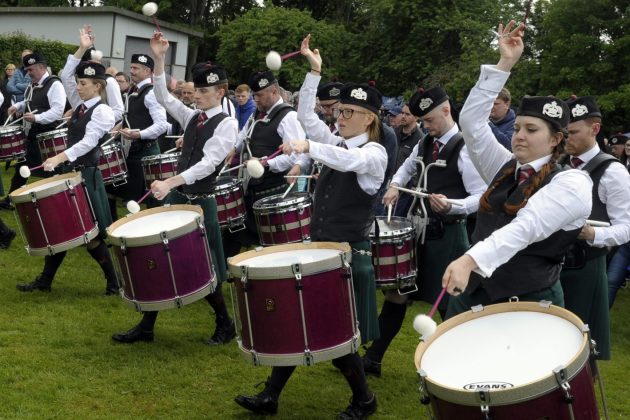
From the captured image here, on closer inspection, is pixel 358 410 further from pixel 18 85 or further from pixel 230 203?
pixel 18 85

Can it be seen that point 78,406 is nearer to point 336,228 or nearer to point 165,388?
point 165,388

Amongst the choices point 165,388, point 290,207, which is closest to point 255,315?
point 165,388

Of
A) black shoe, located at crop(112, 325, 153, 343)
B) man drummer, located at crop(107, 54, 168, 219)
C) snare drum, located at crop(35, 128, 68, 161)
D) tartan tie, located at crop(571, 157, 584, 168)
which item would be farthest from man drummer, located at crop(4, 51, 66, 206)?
tartan tie, located at crop(571, 157, 584, 168)

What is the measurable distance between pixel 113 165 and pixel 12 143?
2.06 meters

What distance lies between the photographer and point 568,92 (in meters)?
19.0

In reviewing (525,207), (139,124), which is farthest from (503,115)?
(139,124)

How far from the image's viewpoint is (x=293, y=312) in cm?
423

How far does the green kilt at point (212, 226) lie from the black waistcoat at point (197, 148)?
0.08 meters

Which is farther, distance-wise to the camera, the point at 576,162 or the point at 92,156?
the point at 92,156

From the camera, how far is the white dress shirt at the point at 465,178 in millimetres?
5141

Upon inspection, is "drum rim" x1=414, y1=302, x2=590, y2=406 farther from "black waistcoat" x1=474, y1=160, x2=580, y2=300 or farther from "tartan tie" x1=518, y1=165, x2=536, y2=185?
"tartan tie" x1=518, y1=165, x2=536, y2=185

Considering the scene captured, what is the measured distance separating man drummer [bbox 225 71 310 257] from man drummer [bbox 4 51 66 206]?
342 cm

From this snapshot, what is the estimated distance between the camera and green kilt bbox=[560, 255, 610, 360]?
196 inches

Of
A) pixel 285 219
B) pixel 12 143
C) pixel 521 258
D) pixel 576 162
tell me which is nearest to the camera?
pixel 521 258
